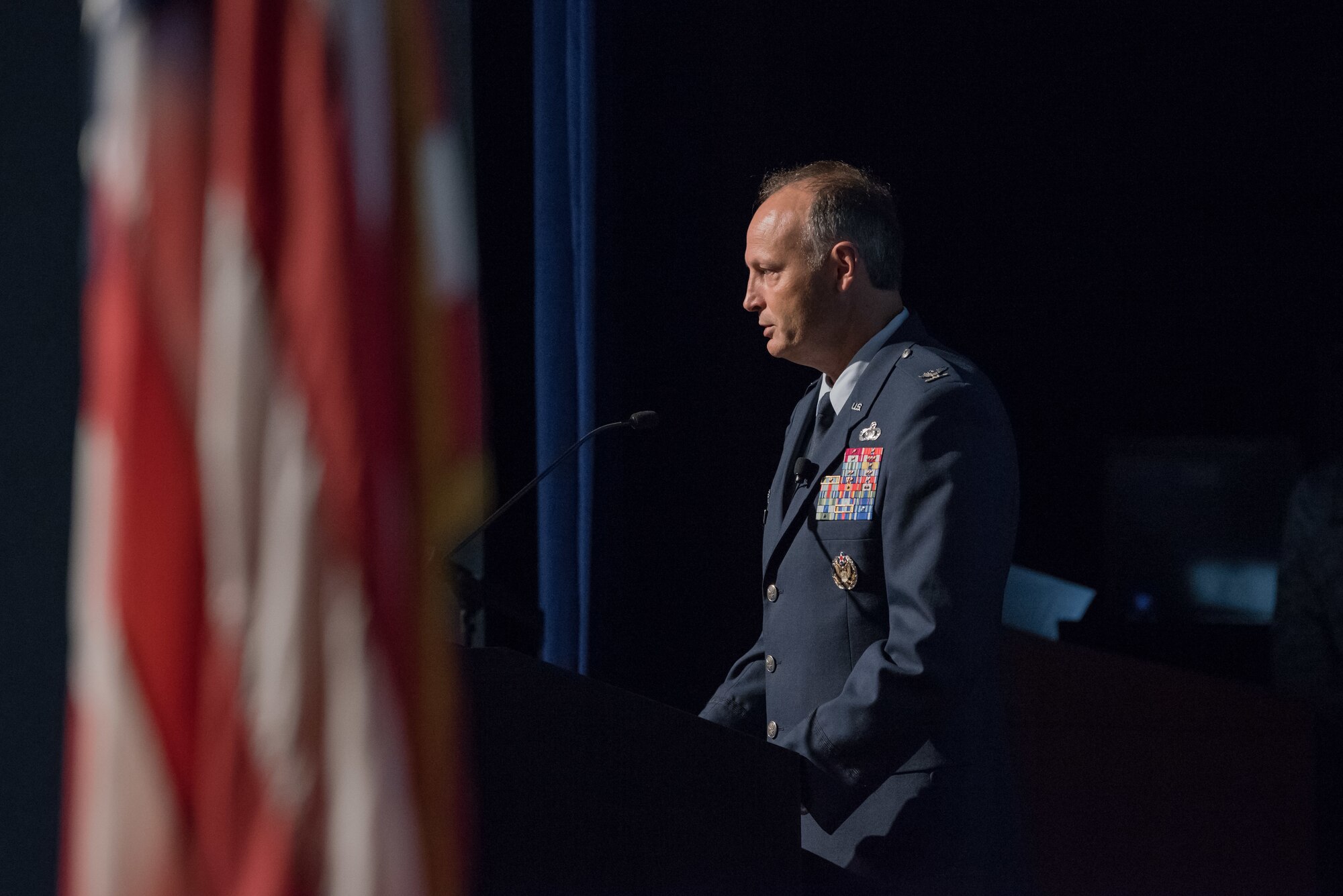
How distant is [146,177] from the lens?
64 centimetres

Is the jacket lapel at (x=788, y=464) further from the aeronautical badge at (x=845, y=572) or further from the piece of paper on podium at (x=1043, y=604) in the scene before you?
the piece of paper on podium at (x=1043, y=604)

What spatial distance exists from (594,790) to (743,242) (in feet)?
5.34

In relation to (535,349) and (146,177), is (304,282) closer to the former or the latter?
Result: (146,177)

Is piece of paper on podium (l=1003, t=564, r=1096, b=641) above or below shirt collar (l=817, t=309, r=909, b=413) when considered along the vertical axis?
below

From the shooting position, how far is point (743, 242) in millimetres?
2545

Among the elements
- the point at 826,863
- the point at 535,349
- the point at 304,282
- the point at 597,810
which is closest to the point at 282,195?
the point at 304,282

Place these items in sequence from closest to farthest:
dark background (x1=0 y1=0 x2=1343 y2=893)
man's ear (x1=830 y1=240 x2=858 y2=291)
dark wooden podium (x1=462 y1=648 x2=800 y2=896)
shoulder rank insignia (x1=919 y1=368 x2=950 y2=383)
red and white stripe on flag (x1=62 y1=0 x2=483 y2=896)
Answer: red and white stripe on flag (x1=62 y1=0 x2=483 y2=896)
dark background (x1=0 y1=0 x2=1343 y2=893)
dark wooden podium (x1=462 y1=648 x2=800 y2=896)
shoulder rank insignia (x1=919 y1=368 x2=950 y2=383)
man's ear (x1=830 y1=240 x2=858 y2=291)

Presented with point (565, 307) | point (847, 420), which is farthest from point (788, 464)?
point (565, 307)

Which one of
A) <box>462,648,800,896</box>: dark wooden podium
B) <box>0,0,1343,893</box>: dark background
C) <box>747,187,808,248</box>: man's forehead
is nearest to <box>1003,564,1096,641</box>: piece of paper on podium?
<box>0,0,1343,893</box>: dark background

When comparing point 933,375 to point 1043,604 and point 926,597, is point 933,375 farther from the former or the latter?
point 1043,604

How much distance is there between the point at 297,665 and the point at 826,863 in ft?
2.34

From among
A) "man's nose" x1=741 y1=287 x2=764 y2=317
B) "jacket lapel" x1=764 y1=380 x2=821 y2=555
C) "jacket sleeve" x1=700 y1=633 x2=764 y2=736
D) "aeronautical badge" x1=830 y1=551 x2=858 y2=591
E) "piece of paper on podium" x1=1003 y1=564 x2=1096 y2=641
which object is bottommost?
"piece of paper on podium" x1=1003 y1=564 x2=1096 y2=641

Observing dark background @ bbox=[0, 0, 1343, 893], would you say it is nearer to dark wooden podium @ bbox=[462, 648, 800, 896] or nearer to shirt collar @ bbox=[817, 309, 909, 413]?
dark wooden podium @ bbox=[462, 648, 800, 896]

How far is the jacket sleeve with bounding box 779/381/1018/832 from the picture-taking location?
1.18m
